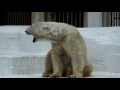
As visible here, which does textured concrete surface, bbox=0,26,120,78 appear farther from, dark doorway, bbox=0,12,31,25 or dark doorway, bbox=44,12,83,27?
dark doorway, bbox=0,12,31,25

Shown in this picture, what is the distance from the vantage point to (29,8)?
14.4 feet

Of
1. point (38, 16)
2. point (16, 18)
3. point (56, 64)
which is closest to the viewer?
point (56, 64)

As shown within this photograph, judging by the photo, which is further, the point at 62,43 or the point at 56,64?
the point at 56,64

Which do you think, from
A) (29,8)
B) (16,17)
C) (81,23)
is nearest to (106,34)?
(29,8)

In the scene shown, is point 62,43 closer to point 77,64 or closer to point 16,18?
point 77,64

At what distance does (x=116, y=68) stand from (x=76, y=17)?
16.6 ft

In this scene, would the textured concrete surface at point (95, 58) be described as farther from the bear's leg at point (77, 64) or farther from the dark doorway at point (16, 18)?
the dark doorway at point (16, 18)

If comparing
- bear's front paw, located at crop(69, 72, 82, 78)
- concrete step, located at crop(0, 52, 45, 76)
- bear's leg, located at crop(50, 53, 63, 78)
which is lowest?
concrete step, located at crop(0, 52, 45, 76)

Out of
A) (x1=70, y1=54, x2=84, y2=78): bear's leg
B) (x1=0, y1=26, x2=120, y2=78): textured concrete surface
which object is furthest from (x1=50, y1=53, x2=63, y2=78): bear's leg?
(x1=0, y1=26, x2=120, y2=78): textured concrete surface

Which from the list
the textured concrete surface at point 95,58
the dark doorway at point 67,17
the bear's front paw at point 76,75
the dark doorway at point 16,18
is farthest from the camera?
the dark doorway at point 16,18

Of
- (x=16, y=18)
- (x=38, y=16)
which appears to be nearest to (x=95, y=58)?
(x=38, y=16)

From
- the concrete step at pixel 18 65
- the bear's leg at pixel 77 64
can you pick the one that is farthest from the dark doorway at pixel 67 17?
the bear's leg at pixel 77 64

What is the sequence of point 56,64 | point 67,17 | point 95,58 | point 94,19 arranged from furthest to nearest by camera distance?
point 67,17
point 94,19
point 95,58
point 56,64

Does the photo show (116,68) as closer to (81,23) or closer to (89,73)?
(89,73)
